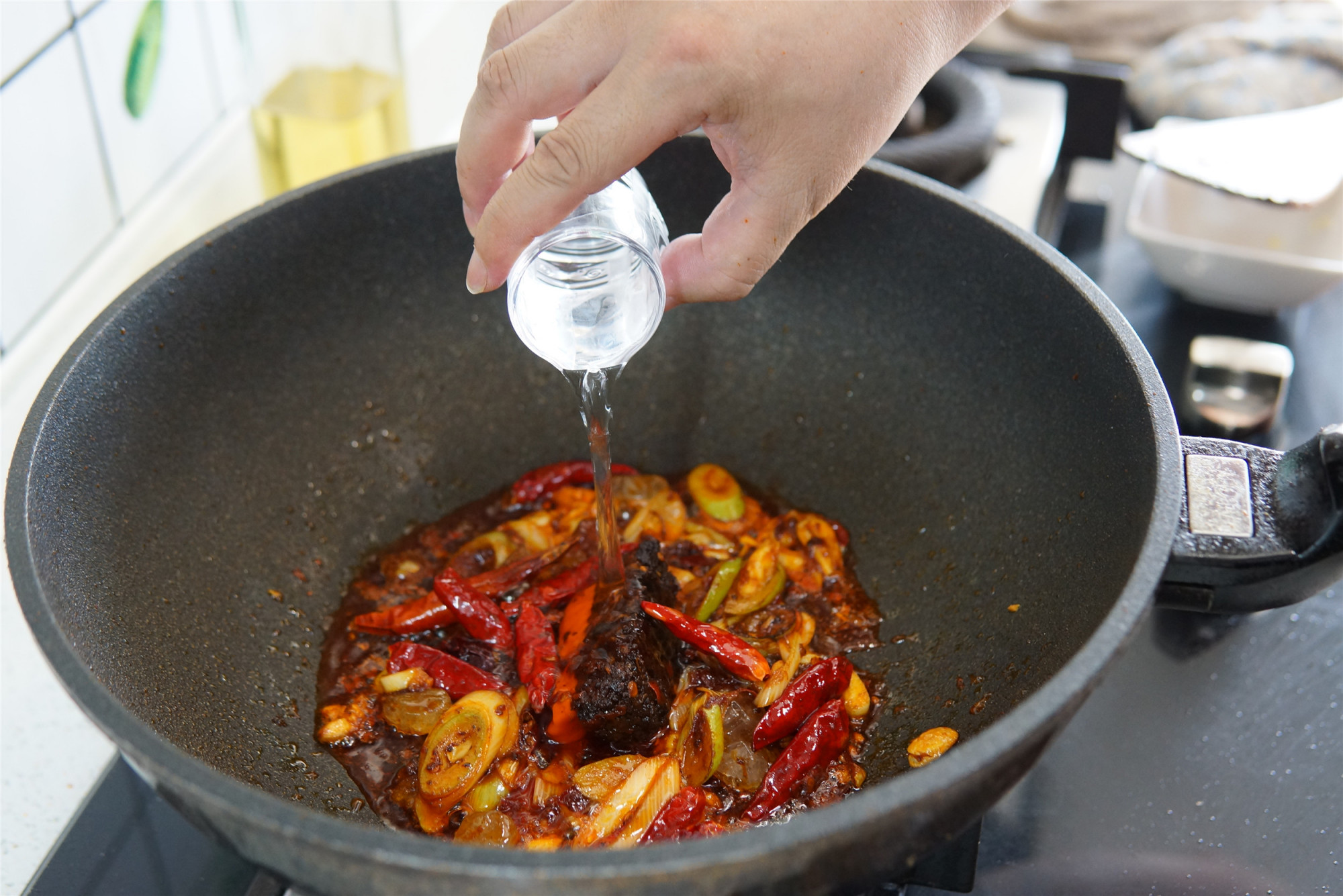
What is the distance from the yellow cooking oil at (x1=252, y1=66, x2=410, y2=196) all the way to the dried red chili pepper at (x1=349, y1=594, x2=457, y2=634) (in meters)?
0.58

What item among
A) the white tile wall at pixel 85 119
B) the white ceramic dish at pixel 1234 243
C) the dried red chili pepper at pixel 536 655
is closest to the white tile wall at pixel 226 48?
the white tile wall at pixel 85 119

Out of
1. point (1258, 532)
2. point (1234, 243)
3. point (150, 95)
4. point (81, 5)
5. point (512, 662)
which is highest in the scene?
point (81, 5)

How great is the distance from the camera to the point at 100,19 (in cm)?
110

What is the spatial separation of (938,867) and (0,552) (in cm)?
108

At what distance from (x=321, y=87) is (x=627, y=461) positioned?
0.64 meters

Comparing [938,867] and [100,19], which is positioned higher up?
[100,19]

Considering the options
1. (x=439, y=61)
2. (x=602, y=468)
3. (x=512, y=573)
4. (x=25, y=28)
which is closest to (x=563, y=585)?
(x=512, y=573)

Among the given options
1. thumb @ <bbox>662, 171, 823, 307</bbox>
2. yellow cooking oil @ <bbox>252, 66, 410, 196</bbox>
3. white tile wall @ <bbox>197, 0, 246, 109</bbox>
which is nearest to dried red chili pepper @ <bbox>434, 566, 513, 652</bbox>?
thumb @ <bbox>662, 171, 823, 307</bbox>

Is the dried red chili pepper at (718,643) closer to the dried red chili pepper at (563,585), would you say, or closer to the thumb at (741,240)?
the dried red chili pepper at (563,585)

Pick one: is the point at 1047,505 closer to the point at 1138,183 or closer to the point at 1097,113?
the point at 1138,183

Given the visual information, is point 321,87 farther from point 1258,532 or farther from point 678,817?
point 1258,532

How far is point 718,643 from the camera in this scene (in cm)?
95

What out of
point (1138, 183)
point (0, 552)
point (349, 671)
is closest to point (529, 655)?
point (349, 671)

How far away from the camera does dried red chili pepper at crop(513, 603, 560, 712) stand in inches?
36.4
